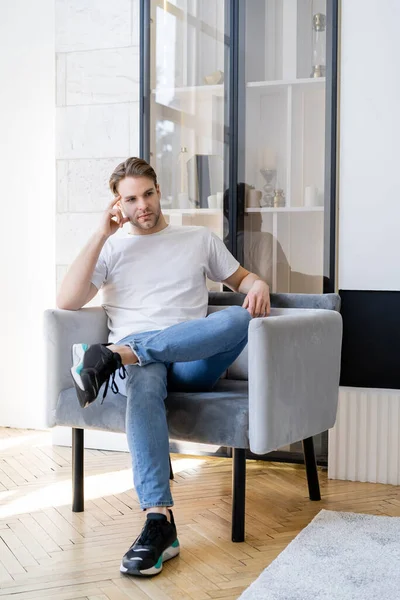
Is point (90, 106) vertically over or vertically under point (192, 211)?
over

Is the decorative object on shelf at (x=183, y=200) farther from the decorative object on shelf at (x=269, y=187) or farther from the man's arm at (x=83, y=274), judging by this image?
the man's arm at (x=83, y=274)

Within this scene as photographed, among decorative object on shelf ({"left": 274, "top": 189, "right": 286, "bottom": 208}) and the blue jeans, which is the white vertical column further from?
the blue jeans

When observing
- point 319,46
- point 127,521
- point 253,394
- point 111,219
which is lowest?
point 127,521

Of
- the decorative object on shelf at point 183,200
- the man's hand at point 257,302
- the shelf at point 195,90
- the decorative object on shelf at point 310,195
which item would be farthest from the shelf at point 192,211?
the man's hand at point 257,302

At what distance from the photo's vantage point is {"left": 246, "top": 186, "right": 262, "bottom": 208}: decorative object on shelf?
3.42 metres

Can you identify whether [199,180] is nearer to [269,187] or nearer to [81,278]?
[269,187]

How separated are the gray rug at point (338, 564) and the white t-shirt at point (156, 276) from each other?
32.7 inches

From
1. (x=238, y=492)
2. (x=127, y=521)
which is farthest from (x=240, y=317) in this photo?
(x=127, y=521)

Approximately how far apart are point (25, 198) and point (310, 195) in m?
1.53

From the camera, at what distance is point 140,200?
109 inches

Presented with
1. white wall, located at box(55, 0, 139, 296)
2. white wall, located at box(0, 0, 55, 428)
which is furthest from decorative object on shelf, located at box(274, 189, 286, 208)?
white wall, located at box(0, 0, 55, 428)

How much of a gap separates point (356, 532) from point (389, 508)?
356mm

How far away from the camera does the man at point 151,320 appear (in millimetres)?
2234

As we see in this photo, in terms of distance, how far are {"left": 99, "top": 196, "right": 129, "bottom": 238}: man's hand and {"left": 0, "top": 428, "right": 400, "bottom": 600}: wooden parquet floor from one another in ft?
3.07
